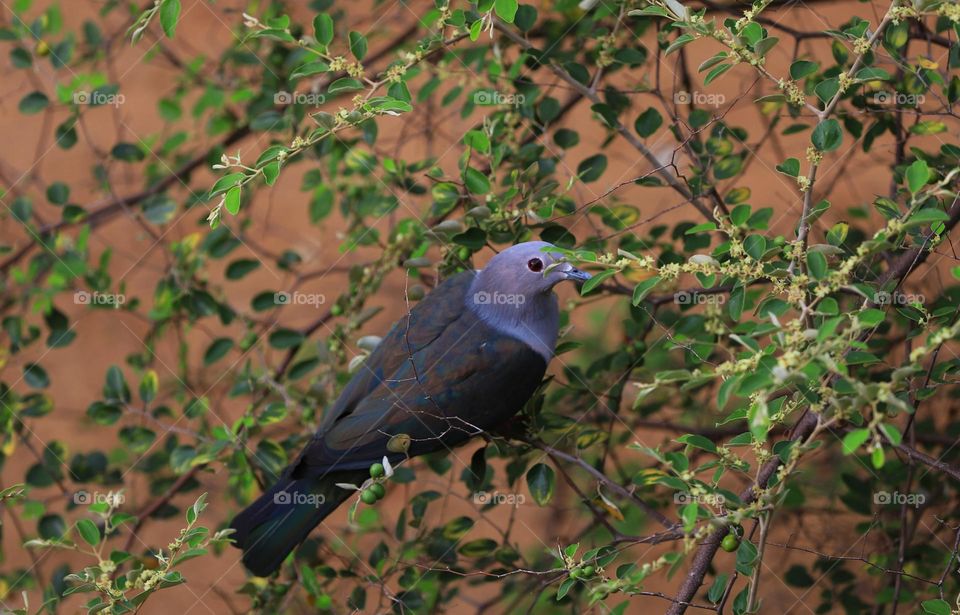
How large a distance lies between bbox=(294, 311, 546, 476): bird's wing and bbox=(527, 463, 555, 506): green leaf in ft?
0.69

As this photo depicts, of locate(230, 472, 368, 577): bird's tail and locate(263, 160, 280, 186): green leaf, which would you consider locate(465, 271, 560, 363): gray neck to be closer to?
locate(230, 472, 368, 577): bird's tail

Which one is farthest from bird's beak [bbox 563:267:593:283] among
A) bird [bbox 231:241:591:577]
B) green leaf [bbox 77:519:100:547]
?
green leaf [bbox 77:519:100:547]

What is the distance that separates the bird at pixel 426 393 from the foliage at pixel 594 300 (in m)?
0.07

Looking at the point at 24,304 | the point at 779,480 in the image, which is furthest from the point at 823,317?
the point at 24,304

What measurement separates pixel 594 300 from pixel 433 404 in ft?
1.74

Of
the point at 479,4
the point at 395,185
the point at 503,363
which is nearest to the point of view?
the point at 479,4

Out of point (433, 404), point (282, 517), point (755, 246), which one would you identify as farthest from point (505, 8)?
point (282, 517)

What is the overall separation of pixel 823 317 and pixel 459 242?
89 cm

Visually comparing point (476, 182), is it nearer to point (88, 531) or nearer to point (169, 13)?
point (169, 13)

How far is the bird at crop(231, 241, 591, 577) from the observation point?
2.38m

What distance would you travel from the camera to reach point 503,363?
2.40 meters

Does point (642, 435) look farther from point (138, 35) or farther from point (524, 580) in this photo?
point (138, 35)

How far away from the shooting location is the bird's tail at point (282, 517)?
239 cm

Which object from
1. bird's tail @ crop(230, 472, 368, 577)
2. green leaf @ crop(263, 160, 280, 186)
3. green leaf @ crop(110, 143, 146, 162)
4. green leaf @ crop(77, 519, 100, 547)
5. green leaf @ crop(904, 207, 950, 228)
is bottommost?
bird's tail @ crop(230, 472, 368, 577)
